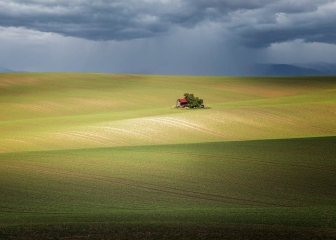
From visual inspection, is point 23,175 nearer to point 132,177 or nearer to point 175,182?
point 132,177

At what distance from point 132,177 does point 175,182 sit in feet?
9.29

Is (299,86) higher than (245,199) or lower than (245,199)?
higher

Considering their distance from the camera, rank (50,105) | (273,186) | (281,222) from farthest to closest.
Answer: (50,105), (273,186), (281,222)

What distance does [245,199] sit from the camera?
67.1 ft

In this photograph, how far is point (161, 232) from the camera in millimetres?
13891

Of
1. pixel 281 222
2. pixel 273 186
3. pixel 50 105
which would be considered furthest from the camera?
pixel 50 105

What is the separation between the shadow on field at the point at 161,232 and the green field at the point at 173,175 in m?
0.03

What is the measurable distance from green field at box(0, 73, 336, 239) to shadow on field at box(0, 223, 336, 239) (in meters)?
0.03

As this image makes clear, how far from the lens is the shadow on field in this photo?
13.4m

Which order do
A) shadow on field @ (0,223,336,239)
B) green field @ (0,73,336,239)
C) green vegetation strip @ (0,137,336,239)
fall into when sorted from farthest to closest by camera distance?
1. green vegetation strip @ (0,137,336,239)
2. green field @ (0,73,336,239)
3. shadow on field @ (0,223,336,239)

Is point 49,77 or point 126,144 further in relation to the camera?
point 49,77

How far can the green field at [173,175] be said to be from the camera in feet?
48.6

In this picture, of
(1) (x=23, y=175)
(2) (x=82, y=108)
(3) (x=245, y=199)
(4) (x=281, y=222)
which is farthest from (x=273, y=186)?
(2) (x=82, y=108)

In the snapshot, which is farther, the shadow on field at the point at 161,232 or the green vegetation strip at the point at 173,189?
the green vegetation strip at the point at 173,189
